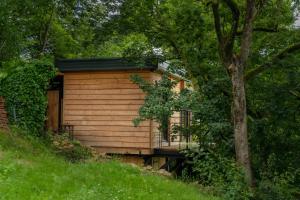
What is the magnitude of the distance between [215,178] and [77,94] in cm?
717

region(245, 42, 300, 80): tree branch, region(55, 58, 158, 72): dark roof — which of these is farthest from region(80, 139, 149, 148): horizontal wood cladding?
region(245, 42, 300, 80): tree branch

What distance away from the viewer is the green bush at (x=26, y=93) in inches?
499

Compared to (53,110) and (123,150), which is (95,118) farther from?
(53,110)

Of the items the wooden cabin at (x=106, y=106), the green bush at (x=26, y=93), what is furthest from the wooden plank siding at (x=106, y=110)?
the green bush at (x=26, y=93)

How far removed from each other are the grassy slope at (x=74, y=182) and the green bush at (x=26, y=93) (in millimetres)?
2717

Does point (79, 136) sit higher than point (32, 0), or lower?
lower

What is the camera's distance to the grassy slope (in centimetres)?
642

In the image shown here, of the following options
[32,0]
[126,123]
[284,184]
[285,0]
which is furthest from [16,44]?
[284,184]

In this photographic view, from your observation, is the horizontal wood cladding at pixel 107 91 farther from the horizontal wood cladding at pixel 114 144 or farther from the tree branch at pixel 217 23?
the tree branch at pixel 217 23

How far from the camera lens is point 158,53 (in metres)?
13.0

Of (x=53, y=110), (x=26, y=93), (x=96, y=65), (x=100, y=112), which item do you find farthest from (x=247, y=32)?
(x=53, y=110)

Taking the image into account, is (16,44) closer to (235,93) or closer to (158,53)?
(158,53)

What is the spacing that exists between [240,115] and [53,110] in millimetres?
8083

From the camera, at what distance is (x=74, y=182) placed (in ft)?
24.0
